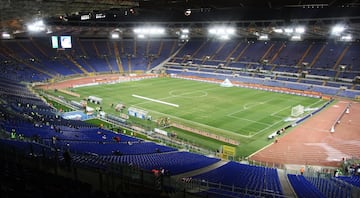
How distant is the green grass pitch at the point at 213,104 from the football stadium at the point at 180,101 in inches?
11.4

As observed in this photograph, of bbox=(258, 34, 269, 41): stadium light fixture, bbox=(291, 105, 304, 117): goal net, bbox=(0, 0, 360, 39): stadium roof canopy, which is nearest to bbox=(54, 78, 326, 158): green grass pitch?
bbox=(291, 105, 304, 117): goal net

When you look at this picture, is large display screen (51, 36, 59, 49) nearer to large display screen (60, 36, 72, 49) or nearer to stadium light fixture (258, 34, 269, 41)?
large display screen (60, 36, 72, 49)

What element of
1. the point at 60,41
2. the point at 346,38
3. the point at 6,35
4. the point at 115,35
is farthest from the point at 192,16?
the point at 6,35

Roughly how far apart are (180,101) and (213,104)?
5287 millimetres

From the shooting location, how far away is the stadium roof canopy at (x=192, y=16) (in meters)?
37.2

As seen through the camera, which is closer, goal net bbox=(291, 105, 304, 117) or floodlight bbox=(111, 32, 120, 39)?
goal net bbox=(291, 105, 304, 117)

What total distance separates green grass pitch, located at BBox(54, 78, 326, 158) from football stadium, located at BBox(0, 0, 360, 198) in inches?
11.4

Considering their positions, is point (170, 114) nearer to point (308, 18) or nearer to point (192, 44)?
point (308, 18)

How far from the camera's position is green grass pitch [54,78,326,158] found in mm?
36103

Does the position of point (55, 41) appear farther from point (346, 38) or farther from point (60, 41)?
point (346, 38)

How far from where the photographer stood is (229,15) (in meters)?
65.9

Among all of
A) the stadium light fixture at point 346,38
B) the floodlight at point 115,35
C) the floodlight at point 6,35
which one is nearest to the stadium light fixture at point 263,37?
the stadium light fixture at point 346,38

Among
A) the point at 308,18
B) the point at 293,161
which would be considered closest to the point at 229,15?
the point at 308,18

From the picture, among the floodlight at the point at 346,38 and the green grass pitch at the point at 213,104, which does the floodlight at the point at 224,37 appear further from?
the floodlight at the point at 346,38
